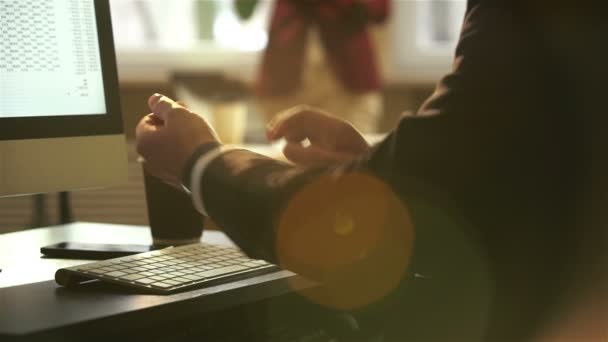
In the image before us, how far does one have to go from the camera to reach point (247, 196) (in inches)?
31.1

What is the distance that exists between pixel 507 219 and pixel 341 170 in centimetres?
15

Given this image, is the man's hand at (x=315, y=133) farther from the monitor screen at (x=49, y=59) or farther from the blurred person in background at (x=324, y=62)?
the blurred person in background at (x=324, y=62)

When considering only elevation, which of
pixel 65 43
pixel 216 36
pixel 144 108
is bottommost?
pixel 144 108

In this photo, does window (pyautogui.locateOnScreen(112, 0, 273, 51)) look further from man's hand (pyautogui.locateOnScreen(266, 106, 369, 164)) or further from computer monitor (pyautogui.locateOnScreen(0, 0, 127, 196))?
man's hand (pyautogui.locateOnScreen(266, 106, 369, 164))

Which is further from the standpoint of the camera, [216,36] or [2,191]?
[216,36]

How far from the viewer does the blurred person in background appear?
2504 millimetres

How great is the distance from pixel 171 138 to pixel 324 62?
165 cm

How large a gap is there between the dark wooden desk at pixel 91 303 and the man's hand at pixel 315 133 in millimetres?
144

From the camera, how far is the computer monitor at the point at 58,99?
1052mm

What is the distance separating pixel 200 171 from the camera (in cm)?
84

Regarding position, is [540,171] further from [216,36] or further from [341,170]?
[216,36]

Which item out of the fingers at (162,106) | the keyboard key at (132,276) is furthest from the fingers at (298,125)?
the keyboard key at (132,276)

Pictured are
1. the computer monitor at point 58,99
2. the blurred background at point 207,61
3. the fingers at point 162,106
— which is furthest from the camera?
the blurred background at point 207,61

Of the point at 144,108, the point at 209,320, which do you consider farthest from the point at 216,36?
the point at 209,320
